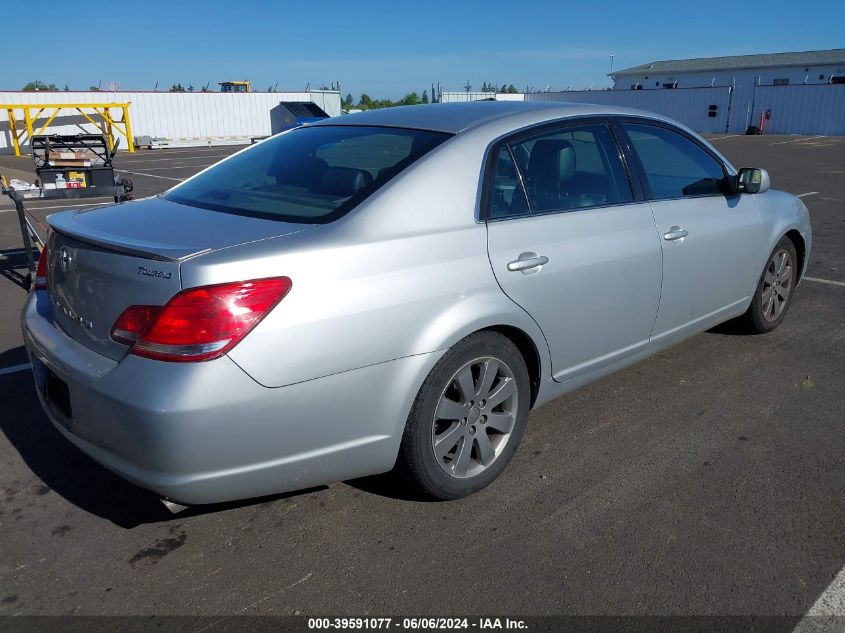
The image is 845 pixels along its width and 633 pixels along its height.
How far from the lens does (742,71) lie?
54.0 metres

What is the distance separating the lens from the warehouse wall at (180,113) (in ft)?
98.3

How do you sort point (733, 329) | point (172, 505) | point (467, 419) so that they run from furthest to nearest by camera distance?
point (733, 329)
point (467, 419)
point (172, 505)

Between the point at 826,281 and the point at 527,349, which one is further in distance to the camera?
the point at 826,281

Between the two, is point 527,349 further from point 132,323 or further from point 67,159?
point 67,159

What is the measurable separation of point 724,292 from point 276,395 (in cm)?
311

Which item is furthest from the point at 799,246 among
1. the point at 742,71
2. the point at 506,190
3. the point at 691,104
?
the point at 742,71

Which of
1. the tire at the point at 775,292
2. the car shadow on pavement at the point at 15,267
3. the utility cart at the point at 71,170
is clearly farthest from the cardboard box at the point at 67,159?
the tire at the point at 775,292

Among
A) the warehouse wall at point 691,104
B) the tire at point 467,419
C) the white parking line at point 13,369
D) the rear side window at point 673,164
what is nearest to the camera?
the tire at point 467,419

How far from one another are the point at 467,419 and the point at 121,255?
1481 mm

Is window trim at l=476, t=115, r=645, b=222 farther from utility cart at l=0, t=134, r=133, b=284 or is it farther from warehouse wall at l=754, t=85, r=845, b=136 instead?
warehouse wall at l=754, t=85, r=845, b=136

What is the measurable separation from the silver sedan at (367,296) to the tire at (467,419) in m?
0.01

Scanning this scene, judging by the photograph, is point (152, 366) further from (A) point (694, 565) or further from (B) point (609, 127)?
(B) point (609, 127)

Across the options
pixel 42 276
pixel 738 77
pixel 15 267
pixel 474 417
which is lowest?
pixel 15 267

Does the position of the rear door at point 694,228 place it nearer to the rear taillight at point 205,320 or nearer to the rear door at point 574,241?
the rear door at point 574,241
